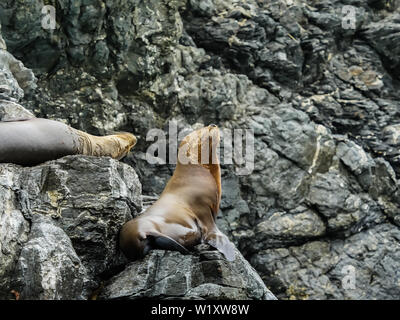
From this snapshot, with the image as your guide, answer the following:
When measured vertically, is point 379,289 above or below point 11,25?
below

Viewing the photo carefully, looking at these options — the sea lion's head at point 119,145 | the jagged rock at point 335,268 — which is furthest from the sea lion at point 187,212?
the jagged rock at point 335,268

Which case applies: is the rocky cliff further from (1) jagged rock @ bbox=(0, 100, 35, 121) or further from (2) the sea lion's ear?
(2) the sea lion's ear

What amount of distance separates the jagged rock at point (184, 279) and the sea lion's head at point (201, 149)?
5.81 ft

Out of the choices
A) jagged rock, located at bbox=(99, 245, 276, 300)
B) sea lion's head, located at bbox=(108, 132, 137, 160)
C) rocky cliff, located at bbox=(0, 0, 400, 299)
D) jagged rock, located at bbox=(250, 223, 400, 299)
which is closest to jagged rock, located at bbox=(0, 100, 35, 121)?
sea lion's head, located at bbox=(108, 132, 137, 160)

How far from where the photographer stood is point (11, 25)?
27.3 ft

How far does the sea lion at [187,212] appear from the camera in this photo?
14.2 ft

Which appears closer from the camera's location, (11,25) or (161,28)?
(11,25)

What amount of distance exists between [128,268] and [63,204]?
29.2 inches

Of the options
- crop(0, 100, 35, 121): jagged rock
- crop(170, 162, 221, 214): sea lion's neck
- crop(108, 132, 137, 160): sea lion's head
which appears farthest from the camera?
crop(108, 132, 137, 160): sea lion's head

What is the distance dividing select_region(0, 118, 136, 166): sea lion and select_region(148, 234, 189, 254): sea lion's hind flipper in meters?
1.36

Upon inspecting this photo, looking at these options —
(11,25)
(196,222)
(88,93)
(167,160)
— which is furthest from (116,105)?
(196,222)

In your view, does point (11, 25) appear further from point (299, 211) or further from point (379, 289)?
point (379, 289)

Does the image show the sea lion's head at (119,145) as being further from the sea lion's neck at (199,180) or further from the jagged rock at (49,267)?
the jagged rock at (49,267)

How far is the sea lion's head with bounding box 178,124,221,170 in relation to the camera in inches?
237
